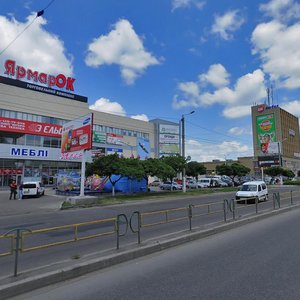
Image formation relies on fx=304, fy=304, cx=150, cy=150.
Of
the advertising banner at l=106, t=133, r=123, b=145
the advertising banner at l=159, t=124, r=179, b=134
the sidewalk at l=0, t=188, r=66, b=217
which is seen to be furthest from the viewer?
the advertising banner at l=159, t=124, r=179, b=134

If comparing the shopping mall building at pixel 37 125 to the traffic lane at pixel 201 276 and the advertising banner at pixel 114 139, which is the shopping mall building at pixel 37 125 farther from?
the traffic lane at pixel 201 276

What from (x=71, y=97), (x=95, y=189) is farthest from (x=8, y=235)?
(x=71, y=97)

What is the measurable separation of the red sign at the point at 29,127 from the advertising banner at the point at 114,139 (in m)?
12.9

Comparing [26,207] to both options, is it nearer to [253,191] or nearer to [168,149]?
[253,191]

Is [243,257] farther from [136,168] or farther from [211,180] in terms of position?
[211,180]

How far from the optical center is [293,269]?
6.23 meters

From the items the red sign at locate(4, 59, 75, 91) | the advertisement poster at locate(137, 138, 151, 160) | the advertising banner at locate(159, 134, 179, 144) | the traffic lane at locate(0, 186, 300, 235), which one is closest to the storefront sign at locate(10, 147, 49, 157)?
the red sign at locate(4, 59, 75, 91)

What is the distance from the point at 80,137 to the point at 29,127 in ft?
84.2

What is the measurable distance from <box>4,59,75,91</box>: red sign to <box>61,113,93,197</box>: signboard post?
27.9 m

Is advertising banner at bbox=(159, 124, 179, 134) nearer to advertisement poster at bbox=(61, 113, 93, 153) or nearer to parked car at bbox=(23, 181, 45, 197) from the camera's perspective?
parked car at bbox=(23, 181, 45, 197)

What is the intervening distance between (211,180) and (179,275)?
4894 cm

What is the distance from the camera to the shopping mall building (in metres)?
45.1

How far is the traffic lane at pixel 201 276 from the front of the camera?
5007 mm

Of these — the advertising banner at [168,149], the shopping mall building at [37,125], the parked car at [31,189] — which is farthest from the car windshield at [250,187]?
the advertising banner at [168,149]
